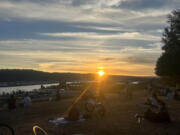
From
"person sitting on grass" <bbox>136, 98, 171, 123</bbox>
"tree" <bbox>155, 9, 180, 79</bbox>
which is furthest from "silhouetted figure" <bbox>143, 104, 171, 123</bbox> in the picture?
"tree" <bbox>155, 9, 180, 79</bbox>

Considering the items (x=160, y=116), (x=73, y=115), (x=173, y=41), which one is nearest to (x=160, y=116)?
(x=160, y=116)

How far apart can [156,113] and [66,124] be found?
5029 mm

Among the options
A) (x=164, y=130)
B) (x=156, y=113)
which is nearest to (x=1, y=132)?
(x=164, y=130)

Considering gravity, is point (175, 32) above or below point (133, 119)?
above

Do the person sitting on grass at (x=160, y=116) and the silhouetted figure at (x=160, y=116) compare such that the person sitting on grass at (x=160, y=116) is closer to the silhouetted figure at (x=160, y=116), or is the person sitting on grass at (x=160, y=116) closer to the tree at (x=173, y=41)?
the silhouetted figure at (x=160, y=116)

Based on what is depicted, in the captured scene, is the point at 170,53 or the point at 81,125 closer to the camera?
the point at 81,125

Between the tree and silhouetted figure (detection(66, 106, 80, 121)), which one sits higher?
the tree

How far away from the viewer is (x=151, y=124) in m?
12.2

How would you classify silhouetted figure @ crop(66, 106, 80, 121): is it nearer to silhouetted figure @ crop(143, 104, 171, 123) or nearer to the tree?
silhouetted figure @ crop(143, 104, 171, 123)

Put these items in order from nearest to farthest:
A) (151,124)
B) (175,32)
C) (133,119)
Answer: (151,124) → (133,119) → (175,32)

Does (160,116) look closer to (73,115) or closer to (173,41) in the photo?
(73,115)

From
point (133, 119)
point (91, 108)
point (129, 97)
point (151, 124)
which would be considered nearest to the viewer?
point (151, 124)

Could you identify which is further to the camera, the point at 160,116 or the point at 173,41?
the point at 173,41

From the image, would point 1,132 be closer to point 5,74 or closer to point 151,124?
point 151,124
